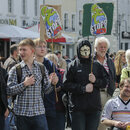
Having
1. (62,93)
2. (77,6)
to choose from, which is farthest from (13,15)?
(62,93)

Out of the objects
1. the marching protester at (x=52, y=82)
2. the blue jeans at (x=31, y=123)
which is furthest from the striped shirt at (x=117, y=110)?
the marching protester at (x=52, y=82)

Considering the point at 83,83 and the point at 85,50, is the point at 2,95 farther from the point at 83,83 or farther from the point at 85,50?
the point at 85,50

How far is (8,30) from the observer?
17406 millimetres

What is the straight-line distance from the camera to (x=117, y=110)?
558cm

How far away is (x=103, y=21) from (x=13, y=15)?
24439mm

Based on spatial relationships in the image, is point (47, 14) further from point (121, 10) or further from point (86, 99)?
point (121, 10)

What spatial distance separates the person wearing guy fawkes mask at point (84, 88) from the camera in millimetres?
6242

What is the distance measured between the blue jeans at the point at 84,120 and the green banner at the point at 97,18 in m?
1.59

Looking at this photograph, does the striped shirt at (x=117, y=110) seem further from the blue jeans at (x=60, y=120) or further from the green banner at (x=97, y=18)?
the green banner at (x=97, y=18)

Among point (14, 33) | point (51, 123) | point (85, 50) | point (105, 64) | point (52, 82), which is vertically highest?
point (85, 50)

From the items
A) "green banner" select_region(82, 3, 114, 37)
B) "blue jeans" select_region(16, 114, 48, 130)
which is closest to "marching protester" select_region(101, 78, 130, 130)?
"blue jeans" select_region(16, 114, 48, 130)

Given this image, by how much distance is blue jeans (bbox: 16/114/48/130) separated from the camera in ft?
17.7

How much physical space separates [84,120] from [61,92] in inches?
27.8

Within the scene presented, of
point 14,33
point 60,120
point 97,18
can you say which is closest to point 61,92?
point 60,120
